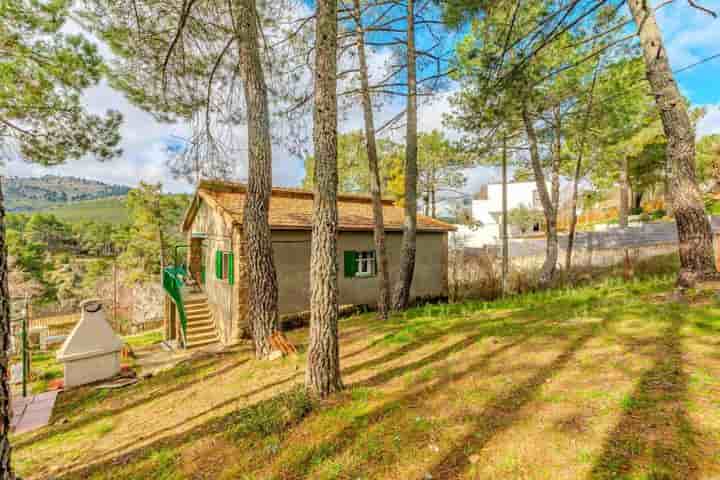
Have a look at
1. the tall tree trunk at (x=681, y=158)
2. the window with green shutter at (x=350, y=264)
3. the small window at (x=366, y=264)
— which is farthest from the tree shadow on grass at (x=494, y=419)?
the small window at (x=366, y=264)

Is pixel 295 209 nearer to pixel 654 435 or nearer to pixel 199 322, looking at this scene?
pixel 199 322

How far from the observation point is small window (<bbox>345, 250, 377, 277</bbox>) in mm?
10031

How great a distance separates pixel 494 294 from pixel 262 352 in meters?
8.06

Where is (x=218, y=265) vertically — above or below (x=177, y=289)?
above

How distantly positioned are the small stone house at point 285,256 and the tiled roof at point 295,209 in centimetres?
3

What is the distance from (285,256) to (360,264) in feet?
8.95

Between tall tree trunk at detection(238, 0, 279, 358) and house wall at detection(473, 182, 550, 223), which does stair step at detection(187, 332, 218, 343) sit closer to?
tall tree trunk at detection(238, 0, 279, 358)

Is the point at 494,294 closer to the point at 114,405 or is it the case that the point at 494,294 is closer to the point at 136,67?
the point at 114,405

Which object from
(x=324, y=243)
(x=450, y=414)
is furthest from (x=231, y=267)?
(x=450, y=414)

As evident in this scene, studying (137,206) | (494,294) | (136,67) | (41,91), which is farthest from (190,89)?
(137,206)

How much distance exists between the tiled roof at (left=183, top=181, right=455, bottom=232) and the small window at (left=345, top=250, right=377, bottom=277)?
0.90 metres

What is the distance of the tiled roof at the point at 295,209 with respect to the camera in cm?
881

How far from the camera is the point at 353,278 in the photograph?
33.2 feet

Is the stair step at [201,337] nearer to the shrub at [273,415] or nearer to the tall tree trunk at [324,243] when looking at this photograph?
the shrub at [273,415]
